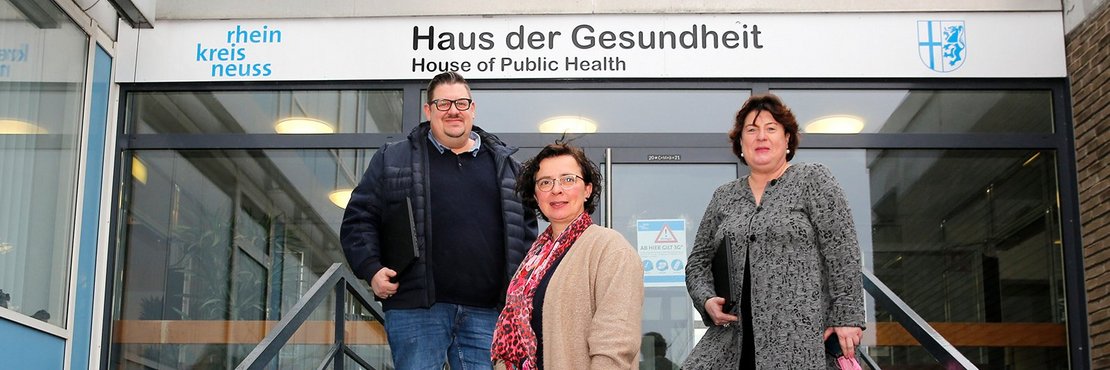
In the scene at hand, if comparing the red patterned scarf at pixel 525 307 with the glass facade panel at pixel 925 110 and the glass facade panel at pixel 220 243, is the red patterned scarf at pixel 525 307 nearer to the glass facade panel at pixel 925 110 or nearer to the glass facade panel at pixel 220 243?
the glass facade panel at pixel 220 243

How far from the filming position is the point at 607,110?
725cm

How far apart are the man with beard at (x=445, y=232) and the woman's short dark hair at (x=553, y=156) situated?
0.57 metres

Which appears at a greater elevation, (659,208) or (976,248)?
(659,208)

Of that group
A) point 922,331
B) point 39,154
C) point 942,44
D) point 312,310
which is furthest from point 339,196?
point 922,331

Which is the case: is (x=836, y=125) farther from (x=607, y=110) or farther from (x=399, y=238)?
(x=399, y=238)

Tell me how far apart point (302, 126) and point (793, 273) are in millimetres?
4411

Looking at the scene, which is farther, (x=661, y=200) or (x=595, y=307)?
(x=661, y=200)

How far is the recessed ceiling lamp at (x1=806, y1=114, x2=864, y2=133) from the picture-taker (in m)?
7.21

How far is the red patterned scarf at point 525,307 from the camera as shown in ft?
10.3

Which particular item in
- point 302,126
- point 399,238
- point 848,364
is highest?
point 302,126

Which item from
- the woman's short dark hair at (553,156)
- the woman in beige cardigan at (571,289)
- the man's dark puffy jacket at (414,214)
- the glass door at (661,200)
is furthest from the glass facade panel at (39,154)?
the woman in beige cardigan at (571,289)

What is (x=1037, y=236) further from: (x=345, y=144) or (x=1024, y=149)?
(x=345, y=144)

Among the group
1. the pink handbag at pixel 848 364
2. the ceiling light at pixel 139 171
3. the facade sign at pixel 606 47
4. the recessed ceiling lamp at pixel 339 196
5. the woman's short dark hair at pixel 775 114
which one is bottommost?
the pink handbag at pixel 848 364

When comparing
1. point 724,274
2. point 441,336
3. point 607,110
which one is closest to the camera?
point 724,274
